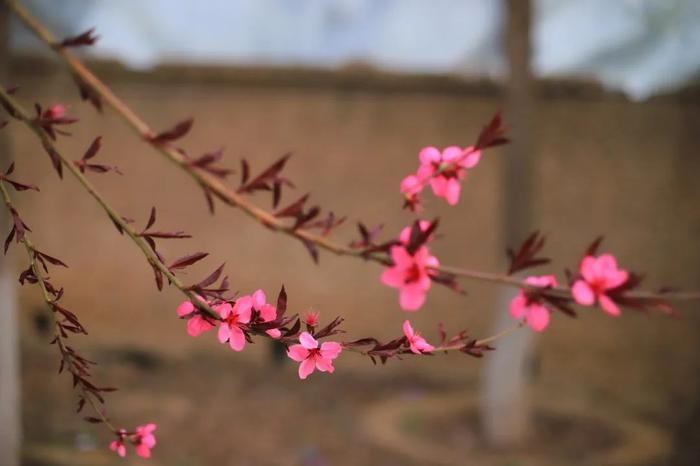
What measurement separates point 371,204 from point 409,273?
11.9 feet

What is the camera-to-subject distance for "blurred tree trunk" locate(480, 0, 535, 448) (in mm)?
2941

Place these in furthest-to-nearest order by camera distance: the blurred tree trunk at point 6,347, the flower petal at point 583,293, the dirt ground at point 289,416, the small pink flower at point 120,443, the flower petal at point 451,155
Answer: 1. the dirt ground at point 289,416
2. the blurred tree trunk at point 6,347
3. the small pink flower at point 120,443
4. the flower petal at point 451,155
5. the flower petal at point 583,293

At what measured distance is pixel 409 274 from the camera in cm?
46

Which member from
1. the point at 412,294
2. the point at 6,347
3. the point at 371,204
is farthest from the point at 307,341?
the point at 371,204

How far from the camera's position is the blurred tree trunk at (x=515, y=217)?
2.94 m

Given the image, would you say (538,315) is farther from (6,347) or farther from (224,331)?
(6,347)

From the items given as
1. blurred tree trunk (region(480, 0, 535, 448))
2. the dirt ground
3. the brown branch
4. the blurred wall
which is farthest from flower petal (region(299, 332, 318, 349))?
the blurred wall

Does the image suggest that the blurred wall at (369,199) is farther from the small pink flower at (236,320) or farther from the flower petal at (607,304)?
the flower petal at (607,304)

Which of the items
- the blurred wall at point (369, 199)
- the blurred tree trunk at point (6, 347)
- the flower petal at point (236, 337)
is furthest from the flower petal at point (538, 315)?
the blurred wall at point (369, 199)

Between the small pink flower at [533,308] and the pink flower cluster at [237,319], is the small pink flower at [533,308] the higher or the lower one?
the lower one

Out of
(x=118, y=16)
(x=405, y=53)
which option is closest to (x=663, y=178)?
(x=405, y=53)

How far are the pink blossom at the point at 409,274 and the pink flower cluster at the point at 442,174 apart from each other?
8 centimetres

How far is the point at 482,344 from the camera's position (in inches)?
23.2

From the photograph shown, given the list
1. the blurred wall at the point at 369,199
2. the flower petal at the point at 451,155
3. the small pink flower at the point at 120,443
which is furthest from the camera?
the blurred wall at the point at 369,199
